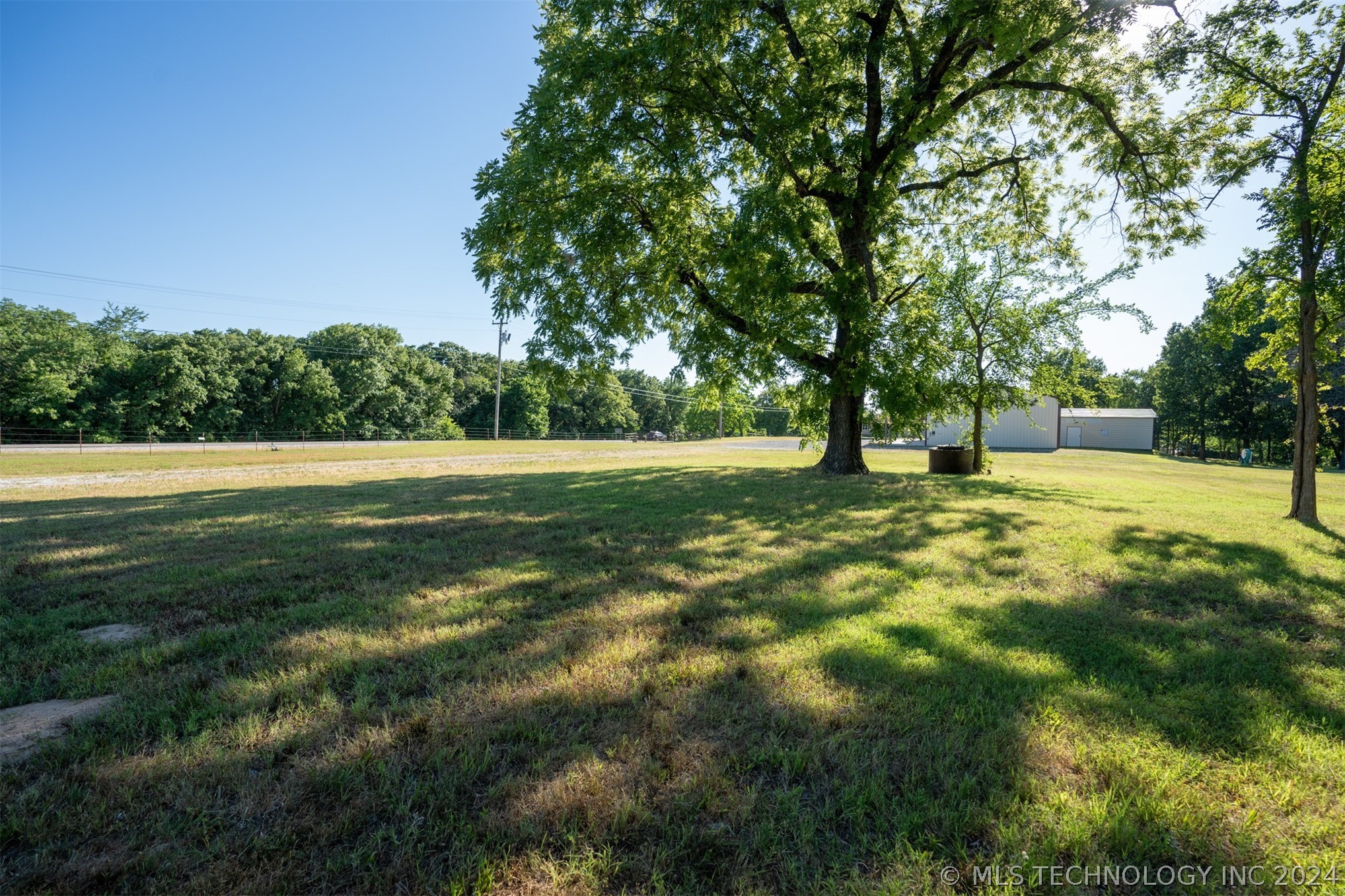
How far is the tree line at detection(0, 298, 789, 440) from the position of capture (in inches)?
1737

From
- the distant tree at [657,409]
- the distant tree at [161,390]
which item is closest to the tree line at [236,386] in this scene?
the distant tree at [161,390]

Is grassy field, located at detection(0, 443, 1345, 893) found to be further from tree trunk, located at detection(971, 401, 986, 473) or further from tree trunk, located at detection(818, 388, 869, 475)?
tree trunk, located at detection(971, 401, 986, 473)

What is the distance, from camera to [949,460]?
16.2 metres

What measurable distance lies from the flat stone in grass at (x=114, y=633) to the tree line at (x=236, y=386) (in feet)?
85.7

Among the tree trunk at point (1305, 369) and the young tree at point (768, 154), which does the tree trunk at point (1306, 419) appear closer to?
the tree trunk at point (1305, 369)

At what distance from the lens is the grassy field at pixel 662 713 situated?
1.90 m

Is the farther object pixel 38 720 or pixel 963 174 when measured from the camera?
pixel 963 174

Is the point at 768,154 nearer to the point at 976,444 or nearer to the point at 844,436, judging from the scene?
the point at 844,436

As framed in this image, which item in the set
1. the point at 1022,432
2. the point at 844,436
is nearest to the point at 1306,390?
the point at 844,436

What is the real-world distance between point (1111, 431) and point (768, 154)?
55.6 metres

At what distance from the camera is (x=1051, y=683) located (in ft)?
10.1

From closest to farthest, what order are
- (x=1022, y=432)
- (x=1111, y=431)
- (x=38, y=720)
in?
(x=38, y=720) → (x=1022, y=432) → (x=1111, y=431)

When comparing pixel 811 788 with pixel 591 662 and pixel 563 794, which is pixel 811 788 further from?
pixel 591 662

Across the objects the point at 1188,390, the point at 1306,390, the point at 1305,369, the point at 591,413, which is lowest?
the point at 1306,390
